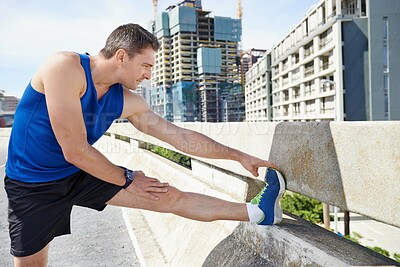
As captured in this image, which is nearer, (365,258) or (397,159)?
(397,159)

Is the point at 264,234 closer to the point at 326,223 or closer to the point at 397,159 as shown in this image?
the point at 397,159

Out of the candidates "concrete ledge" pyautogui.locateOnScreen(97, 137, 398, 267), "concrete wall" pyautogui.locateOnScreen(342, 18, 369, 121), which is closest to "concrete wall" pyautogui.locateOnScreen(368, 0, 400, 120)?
"concrete wall" pyautogui.locateOnScreen(342, 18, 369, 121)

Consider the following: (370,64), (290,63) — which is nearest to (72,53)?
(370,64)

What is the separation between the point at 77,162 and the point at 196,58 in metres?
138

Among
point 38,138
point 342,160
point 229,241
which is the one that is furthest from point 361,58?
point 38,138

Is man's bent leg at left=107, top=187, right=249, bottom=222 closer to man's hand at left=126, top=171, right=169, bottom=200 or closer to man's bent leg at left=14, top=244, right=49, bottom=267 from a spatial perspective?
man's hand at left=126, top=171, right=169, bottom=200

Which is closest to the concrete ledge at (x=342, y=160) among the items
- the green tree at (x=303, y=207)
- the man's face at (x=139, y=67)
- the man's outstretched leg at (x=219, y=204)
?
the man's outstretched leg at (x=219, y=204)

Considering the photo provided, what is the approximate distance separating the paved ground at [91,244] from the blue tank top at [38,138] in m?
1.01

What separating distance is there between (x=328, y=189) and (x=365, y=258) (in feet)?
1.22

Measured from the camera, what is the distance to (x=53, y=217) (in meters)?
2.38

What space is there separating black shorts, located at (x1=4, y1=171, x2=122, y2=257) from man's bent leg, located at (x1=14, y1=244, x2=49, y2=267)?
0.05m

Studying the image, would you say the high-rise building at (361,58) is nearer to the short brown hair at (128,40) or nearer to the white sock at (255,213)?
the white sock at (255,213)

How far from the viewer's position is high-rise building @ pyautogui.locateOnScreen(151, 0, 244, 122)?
423ft

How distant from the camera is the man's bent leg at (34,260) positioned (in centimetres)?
231
